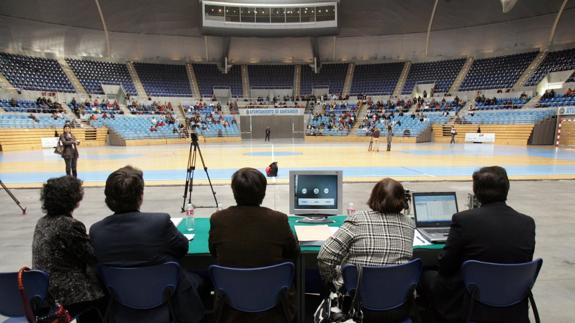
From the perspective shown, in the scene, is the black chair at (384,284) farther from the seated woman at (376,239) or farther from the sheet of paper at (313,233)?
the sheet of paper at (313,233)

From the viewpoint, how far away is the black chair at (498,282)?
2289 millimetres

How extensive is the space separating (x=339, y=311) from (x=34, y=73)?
38.4m

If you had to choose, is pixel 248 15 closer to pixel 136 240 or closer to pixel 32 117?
pixel 32 117

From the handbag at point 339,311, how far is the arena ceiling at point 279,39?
33.7 meters

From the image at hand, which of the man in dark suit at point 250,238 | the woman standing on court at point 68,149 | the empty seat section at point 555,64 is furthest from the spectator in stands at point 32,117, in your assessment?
the empty seat section at point 555,64

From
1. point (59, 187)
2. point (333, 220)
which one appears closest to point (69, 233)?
point (59, 187)

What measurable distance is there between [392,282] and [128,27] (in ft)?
130

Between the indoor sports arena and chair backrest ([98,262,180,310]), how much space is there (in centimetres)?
1

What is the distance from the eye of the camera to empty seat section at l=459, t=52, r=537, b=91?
110 feet

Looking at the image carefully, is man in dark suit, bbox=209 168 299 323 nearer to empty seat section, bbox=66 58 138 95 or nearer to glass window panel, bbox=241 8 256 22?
glass window panel, bbox=241 8 256 22

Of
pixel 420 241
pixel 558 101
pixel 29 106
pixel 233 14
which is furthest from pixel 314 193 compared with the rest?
pixel 233 14

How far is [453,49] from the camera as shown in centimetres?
3872

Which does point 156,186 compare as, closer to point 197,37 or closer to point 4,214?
point 4,214

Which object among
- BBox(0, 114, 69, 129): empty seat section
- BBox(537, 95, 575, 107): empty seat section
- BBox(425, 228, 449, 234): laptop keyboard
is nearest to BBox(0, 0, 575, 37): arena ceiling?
BBox(537, 95, 575, 107): empty seat section
